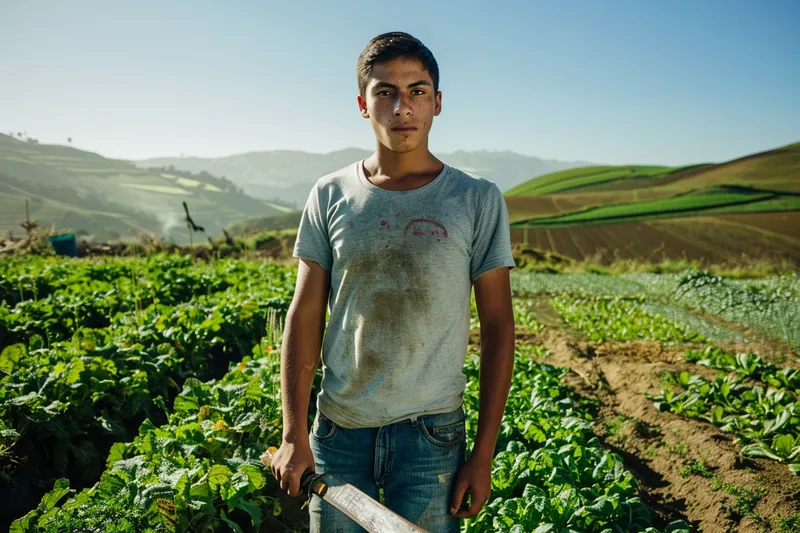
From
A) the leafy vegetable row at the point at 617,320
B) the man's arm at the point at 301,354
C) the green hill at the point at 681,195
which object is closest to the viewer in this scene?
the man's arm at the point at 301,354

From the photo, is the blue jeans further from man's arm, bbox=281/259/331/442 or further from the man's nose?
the man's nose

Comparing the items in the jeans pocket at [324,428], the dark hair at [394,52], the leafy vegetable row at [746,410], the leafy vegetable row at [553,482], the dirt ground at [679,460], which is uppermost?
the dark hair at [394,52]

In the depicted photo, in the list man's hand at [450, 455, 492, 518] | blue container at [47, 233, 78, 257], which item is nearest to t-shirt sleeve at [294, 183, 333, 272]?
man's hand at [450, 455, 492, 518]

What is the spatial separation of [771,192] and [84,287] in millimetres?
38333

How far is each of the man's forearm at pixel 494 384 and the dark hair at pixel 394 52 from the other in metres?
0.77

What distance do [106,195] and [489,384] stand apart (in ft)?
304

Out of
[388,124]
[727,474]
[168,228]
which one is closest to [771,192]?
[727,474]

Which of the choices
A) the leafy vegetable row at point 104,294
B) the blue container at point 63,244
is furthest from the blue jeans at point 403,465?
the blue container at point 63,244

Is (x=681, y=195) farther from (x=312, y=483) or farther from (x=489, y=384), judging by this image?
(x=312, y=483)

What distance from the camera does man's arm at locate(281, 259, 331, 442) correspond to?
1744 mm

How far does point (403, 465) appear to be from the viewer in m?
1.64

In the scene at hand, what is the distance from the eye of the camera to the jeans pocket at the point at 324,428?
1.70m

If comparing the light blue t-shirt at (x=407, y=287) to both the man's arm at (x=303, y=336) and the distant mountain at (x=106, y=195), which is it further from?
the distant mountain at (x=106, y=195)

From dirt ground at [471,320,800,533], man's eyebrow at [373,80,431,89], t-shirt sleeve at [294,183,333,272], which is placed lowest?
dirt ground at [471,320,800,533]
